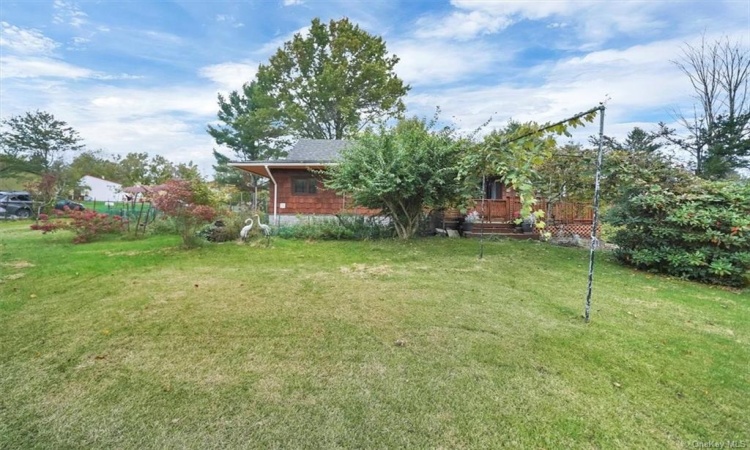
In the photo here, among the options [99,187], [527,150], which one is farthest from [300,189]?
[99,187]

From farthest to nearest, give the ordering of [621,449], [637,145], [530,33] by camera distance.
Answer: [637,145] < [530,33] < [621,449]

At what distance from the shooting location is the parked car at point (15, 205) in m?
15.6

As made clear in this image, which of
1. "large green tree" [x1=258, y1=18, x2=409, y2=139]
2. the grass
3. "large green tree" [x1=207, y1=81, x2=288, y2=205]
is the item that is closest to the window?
the grass

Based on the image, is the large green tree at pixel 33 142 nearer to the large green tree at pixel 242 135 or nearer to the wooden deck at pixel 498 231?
the large green tree at pixel 242 135

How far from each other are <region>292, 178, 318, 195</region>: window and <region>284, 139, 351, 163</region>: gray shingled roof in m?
0.81

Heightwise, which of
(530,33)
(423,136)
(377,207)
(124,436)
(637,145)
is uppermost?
(530,33)

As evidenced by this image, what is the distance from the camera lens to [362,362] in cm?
276

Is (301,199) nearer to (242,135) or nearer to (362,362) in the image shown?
(362,362)

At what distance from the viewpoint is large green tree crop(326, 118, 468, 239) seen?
851 cm

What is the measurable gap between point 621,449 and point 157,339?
11.9 ft

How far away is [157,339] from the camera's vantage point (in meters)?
3.12

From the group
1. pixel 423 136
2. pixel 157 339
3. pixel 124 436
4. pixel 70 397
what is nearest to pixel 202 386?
pixel 124 436

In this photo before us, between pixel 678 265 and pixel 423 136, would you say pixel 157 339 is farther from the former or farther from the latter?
pixel 678 265

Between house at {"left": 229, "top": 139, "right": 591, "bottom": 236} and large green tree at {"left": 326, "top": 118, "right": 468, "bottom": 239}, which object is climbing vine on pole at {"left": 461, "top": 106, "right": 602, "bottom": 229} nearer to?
large green tree at {"left": 326, "top": 118, "right": 468, "bottom": 239}
